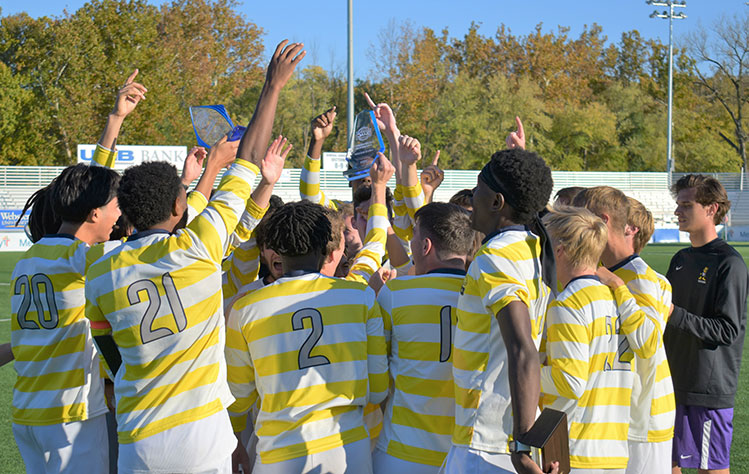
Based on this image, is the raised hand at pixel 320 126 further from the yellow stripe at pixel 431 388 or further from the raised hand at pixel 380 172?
the yellow stripe at pixel 431 388

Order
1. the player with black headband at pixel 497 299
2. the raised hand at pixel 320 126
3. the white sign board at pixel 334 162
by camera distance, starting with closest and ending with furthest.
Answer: the player with black headband at pixel 497 299 → the raised hand at pixel 320 126 → the white sign board at pixel 334 162

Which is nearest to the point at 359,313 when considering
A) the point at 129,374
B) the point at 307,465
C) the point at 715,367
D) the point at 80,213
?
the point at 307,465

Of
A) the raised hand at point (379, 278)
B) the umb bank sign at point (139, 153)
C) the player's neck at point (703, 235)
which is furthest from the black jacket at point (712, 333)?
the umb bank sign at point (139, 153)

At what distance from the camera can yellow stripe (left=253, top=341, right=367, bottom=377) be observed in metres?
3.10

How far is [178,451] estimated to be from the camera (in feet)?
9.59

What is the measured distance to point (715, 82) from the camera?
57219mm

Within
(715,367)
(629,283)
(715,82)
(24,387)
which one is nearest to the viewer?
(24,387)

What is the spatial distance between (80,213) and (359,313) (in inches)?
56.0

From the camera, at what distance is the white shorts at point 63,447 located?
11.1 feet

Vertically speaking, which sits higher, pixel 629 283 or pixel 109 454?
pixel 629 283

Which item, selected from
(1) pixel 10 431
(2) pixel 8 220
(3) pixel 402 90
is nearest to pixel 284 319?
(1) pixel 10 431

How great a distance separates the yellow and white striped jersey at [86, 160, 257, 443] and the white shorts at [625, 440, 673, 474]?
79.6 inches

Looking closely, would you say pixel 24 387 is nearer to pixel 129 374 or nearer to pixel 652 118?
pixel 129 374

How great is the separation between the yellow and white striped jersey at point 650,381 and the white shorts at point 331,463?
1353mm
